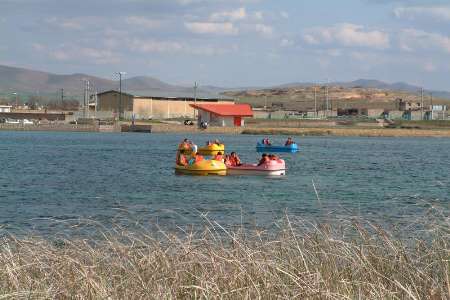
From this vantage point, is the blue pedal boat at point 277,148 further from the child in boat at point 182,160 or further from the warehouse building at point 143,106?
the warehouse building at point 143,106

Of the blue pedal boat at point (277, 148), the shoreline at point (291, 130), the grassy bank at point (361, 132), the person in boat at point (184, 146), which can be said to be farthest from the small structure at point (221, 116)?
the person in boat at point (184, 146)

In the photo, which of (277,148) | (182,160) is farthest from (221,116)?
(182,160)

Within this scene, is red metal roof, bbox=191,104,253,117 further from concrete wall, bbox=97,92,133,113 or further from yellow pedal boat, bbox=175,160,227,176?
yellow pedal boat, bbox=175,160,227,176

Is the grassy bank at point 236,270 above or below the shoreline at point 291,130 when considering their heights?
above

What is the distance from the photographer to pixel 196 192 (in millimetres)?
37531

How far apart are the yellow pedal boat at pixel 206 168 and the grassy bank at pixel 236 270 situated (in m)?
33.0

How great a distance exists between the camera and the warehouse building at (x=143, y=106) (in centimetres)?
15550

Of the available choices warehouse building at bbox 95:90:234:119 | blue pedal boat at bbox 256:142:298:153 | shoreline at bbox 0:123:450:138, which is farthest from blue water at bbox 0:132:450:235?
warehouse building at bbox 95:90:234:119

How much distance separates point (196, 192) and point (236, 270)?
89.8 feet

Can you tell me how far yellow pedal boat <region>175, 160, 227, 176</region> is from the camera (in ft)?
149

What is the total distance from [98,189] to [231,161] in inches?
396

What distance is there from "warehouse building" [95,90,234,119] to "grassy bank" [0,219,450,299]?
141843 mm

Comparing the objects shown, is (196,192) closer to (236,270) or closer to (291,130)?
(236,270)

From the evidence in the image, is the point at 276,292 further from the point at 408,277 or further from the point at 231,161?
the point at 231,161
